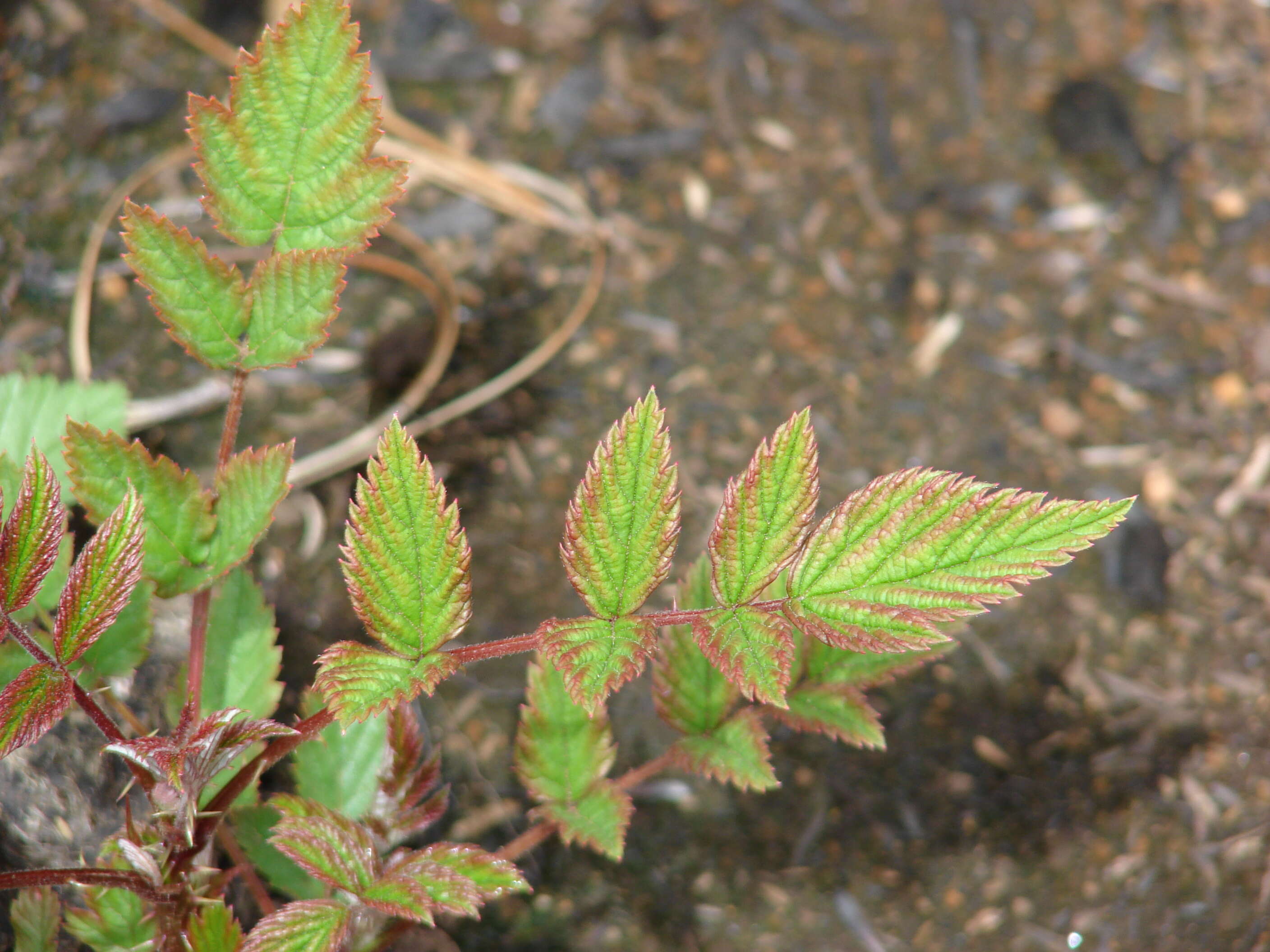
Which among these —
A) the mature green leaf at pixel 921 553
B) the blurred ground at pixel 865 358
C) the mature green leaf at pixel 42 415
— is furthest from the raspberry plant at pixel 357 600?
the blurred ground at pixel 865 358

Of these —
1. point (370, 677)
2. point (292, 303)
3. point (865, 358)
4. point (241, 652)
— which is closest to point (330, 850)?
point (370, 677)

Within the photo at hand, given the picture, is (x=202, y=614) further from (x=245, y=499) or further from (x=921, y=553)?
(x=921, y=553)

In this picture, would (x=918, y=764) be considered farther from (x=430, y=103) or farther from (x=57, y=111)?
(x=57, y=111)

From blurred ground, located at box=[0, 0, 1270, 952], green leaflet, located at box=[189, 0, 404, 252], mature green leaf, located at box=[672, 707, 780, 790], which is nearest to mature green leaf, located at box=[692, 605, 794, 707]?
mature green leaf, located at box=[672, 707, 780, 790]

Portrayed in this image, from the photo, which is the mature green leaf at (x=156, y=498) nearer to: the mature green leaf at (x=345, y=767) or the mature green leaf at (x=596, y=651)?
the mature green leaf at (x=345, y=767)

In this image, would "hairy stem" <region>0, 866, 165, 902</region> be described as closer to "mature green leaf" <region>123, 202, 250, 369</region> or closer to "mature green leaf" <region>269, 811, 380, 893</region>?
"mature green leaf" <region>269, 811, 380, 893</region>

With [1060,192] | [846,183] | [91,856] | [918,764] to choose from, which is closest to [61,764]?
[91,856]
